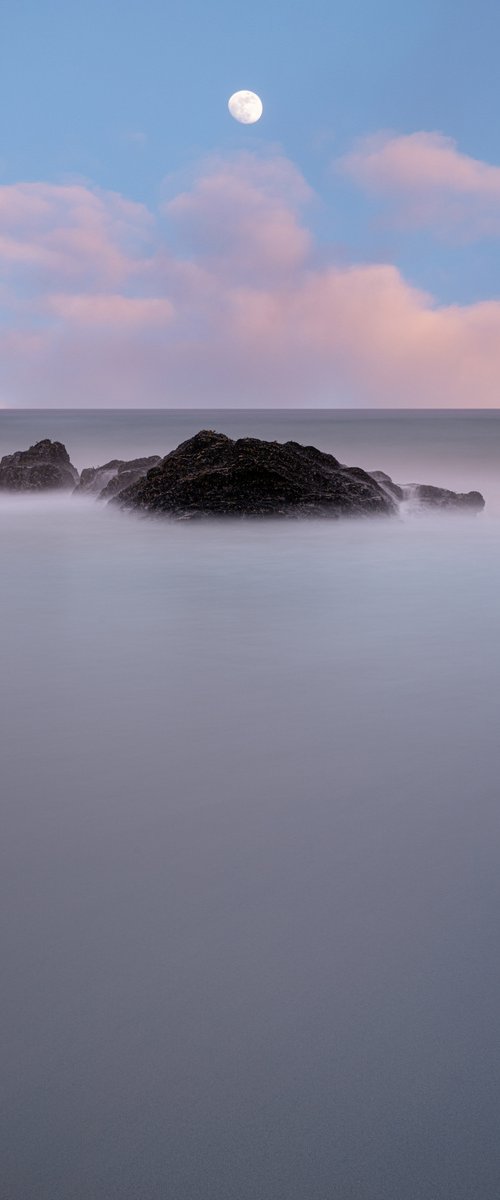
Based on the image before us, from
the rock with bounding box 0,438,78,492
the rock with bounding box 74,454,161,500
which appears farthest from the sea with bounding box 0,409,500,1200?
the rock with bounding box 0,438,78,492

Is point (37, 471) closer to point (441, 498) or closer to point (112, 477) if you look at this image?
point (112, 477)

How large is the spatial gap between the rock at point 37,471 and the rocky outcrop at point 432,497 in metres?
6.94

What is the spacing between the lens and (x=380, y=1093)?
79.7 inches

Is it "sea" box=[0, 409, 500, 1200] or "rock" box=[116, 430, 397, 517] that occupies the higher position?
"rock" box=[116, 430, 397, 517]

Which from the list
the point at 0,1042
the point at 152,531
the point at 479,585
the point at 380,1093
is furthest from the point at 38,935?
the point at 152,531

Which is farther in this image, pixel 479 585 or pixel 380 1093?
pixel 479 585

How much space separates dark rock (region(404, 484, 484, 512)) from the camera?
1520cm

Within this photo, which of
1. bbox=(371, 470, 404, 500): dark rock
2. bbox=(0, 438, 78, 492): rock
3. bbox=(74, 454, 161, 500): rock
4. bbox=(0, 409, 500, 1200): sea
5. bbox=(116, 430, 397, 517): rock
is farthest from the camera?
bbox=(0, 438, 78, 492): rock

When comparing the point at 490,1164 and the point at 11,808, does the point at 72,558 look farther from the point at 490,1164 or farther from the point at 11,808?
the point at 490,1164

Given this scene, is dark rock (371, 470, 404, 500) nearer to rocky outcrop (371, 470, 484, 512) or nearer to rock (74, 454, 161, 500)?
rocky outcrop (371, 470, 484, 512)

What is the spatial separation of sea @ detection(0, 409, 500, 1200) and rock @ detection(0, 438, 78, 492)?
1291 cm

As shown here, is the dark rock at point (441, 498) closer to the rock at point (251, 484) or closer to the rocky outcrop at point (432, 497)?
the rocky outcrop at point (432, 497)

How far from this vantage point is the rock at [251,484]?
12.8 metres

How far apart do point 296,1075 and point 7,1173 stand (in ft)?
2.07
